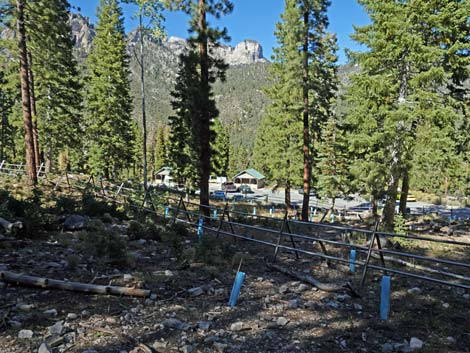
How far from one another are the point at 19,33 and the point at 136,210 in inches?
403

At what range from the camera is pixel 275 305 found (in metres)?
5.75

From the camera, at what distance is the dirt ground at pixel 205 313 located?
167 inches

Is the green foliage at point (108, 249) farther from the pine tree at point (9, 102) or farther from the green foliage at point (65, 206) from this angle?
the pine tree at point (9, 102)

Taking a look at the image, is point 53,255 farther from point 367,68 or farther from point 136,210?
point 367,68

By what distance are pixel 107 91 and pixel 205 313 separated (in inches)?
1124

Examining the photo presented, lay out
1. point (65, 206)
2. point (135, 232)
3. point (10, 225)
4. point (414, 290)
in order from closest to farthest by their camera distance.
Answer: point (414, 290) < point (10, 225) < point (135, 232) < point (65, 206)

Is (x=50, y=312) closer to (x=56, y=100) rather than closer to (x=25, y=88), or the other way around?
(x=25, y=88)

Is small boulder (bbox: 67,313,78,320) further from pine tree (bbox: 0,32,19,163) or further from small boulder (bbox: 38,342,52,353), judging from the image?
pine tree (bbox: 0,32,19,163)

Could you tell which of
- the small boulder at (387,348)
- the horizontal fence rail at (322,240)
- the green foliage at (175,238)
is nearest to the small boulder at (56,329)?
the green foliage at (175,238)

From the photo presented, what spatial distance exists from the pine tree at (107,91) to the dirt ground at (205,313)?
23849mm

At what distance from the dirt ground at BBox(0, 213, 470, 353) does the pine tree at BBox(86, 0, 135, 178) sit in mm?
23849

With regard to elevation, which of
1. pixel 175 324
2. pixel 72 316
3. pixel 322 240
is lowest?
pixel 175 324

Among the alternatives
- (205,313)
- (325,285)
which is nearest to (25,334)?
(205,313)

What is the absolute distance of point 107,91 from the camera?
29547 mm
